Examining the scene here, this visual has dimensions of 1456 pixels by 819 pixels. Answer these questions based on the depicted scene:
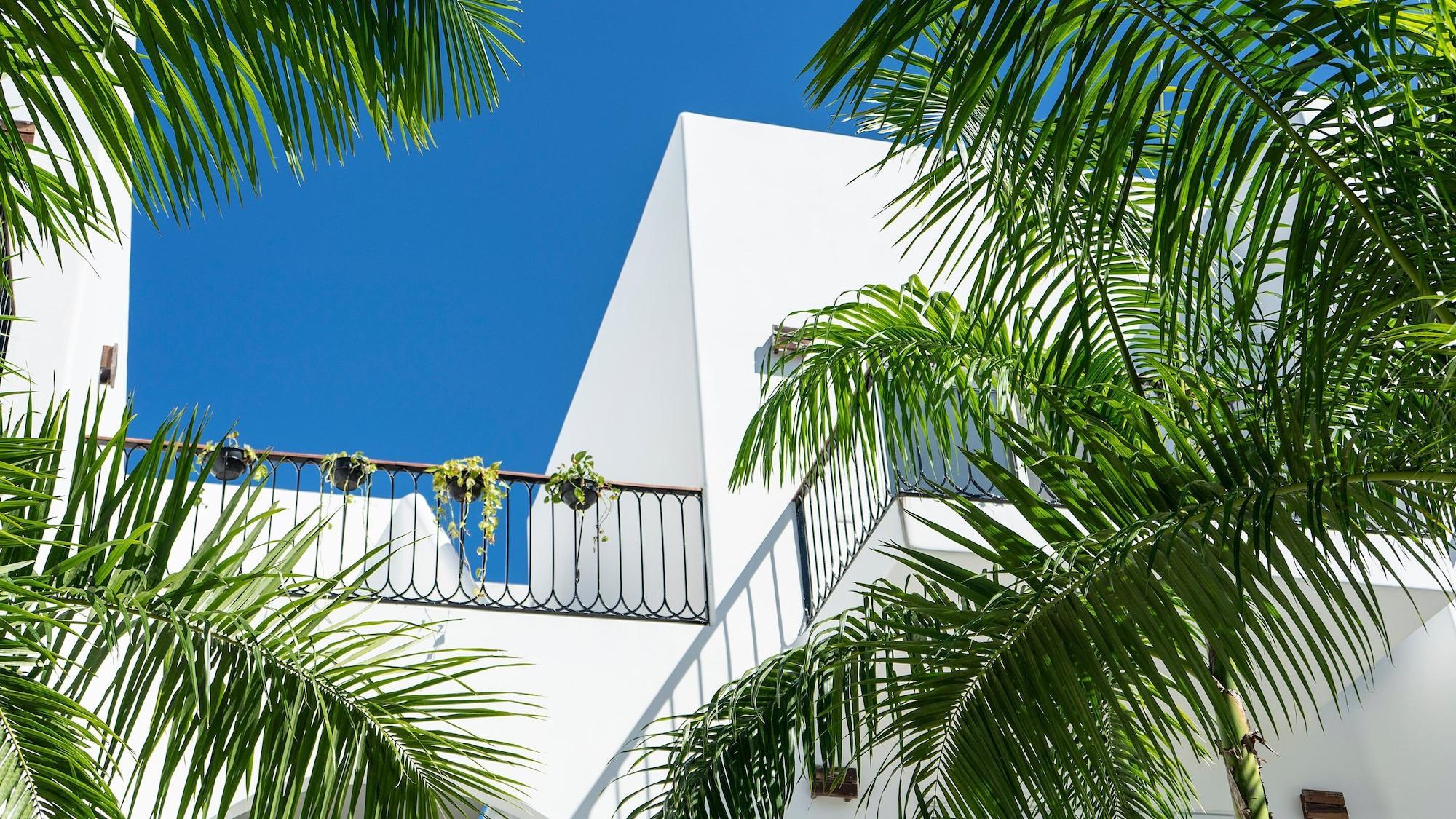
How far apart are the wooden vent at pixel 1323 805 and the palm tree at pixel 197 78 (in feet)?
20.9

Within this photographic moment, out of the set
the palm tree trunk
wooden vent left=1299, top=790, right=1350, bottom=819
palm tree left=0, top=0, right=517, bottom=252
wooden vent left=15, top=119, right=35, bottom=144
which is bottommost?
wooden vent left=1299, top=790, right=1350, bottom=819

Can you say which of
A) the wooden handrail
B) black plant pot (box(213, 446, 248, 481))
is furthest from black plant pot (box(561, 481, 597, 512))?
black plant pot (box(213, 446, 248, 481))

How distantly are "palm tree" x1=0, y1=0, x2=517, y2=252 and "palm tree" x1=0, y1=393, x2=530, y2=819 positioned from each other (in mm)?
523

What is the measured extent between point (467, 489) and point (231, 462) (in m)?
1.20

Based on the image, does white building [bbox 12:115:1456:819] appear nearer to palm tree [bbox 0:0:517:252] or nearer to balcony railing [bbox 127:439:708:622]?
balcony railing [bbox 127:439:708:622]

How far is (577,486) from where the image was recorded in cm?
745

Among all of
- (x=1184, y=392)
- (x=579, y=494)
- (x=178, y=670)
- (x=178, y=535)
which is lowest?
(x=178, y=670)

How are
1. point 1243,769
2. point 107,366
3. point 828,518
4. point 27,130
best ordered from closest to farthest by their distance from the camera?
point 1243,769 → point 27,130 → point 107,366 → point 828,518

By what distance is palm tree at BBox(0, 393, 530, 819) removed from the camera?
7.97ft

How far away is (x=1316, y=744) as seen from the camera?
7.61 m

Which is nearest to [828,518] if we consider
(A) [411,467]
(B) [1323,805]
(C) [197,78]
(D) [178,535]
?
(A) [411,467]

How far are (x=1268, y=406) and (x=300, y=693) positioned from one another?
2071 mm

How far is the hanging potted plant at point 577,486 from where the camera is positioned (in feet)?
24.3

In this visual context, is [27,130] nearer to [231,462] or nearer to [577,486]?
[231,462]
